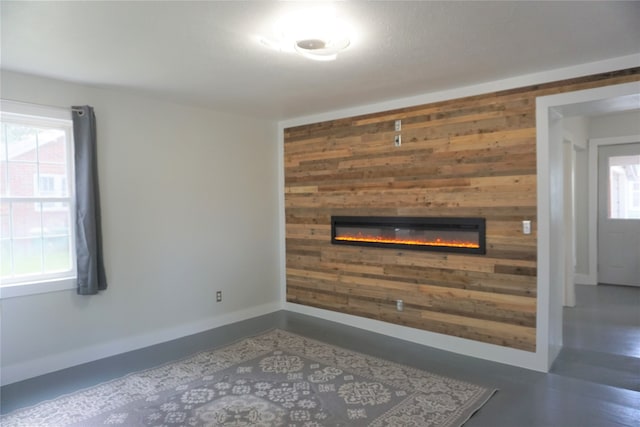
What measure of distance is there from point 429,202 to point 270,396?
2.34 metres

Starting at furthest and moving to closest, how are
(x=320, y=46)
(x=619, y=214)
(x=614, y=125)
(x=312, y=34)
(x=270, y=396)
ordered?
1. (x=619, y=214)
2. (x=614, y=125)
3. (x=270, y=396)
4. (x=320, y=46)
5. (x=312, y=34)

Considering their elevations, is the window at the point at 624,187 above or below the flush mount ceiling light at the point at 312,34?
below

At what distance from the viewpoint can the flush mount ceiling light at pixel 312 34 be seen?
2342mm

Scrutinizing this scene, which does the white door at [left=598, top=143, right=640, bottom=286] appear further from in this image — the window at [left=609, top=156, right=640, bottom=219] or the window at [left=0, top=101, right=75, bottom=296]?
the window at [left=0, top=101, right=75, bottom=296]

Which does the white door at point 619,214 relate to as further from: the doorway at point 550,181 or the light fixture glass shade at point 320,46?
the light fixture glass shade at point 320,46

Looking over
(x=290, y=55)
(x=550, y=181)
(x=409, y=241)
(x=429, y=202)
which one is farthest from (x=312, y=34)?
(x=409, y=241)

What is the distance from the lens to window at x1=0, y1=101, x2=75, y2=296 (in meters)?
3.40

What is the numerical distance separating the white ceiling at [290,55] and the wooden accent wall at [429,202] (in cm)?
43

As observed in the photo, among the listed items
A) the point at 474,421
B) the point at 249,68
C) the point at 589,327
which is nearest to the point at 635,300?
the point at 589,327

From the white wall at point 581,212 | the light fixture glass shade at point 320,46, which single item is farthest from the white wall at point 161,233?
the white wall at point 581,212

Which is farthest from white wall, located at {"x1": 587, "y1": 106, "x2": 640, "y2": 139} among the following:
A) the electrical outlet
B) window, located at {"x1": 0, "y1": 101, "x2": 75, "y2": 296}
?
window, located at {"x1": 0, "y1": 101, "x2": 75, "y2": 296}

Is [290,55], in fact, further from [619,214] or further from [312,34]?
[619,214]

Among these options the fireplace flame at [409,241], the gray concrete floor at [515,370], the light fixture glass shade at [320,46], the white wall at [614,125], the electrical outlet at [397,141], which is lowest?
the gray concrete floor at [515,370]

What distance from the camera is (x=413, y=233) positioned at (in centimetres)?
427
